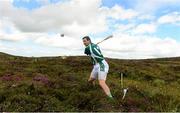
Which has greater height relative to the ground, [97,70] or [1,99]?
[97,70]

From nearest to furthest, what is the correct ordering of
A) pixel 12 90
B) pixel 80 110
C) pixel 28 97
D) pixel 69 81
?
pixel 80 110 → pixel 28 97 → pixel 12 90 → pixel 69 81

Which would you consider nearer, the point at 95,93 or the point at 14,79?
the point at 95,93

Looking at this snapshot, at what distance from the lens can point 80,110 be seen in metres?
20.0

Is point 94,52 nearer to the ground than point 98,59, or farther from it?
farther from it

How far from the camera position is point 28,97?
70.0 feet

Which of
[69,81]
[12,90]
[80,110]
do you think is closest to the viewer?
[80,110]

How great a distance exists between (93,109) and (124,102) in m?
2.16

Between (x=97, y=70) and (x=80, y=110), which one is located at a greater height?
(x=97, y=70)

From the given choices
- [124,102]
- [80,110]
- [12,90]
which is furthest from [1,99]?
[124,102]

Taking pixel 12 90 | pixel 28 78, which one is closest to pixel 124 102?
pixel 12 90

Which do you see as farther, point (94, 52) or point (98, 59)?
point (98, 59)

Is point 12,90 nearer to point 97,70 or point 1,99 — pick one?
point 1,99

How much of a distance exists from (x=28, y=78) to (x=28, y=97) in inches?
295

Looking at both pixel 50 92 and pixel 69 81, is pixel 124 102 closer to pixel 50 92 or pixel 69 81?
pixel 50 92
